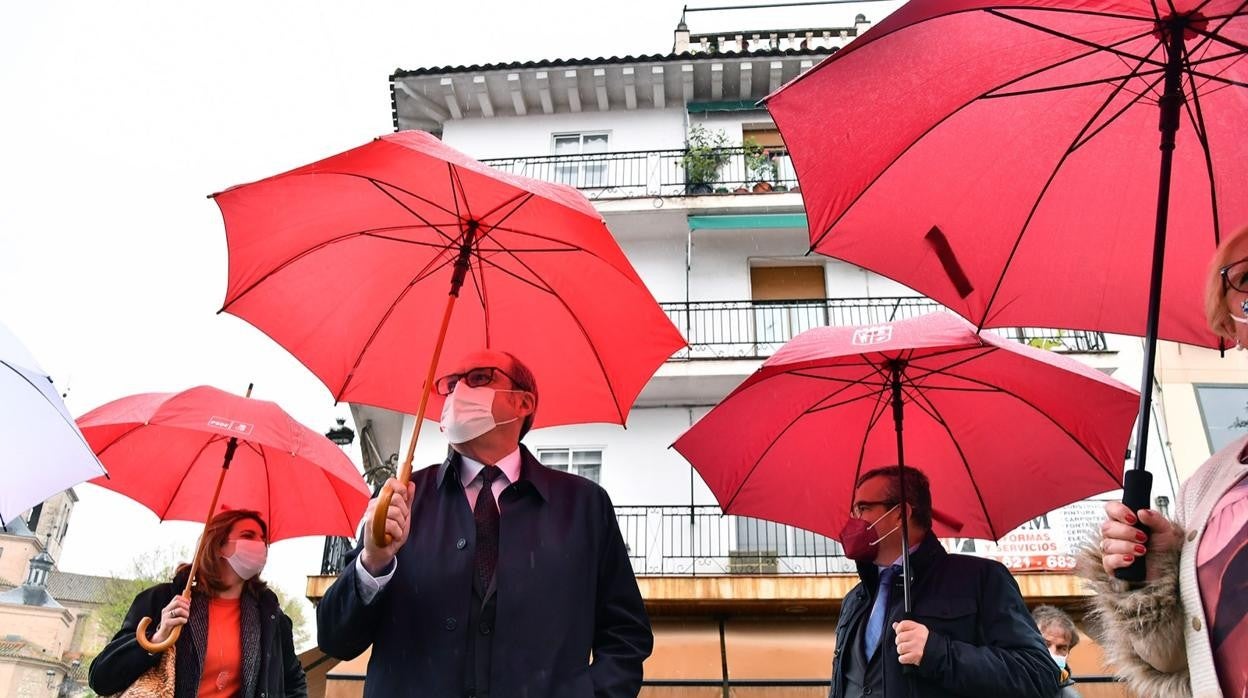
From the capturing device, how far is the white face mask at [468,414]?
118 inches

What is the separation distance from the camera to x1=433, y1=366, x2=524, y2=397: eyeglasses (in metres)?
3.15

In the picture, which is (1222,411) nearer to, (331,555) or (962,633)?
(962,633)

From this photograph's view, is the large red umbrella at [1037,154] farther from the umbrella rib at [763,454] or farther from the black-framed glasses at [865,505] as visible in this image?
the umbrella rib at [763,454]

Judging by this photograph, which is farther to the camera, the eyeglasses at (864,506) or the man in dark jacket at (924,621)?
the eyeglasses at (864,506)

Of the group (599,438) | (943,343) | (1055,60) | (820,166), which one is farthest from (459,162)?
(599,438)

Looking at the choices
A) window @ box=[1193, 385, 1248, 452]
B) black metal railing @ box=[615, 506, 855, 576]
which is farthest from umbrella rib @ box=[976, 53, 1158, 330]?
window @ box=[1193, 385, 1248, 452]

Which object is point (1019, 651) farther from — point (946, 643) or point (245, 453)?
point (245, 453)

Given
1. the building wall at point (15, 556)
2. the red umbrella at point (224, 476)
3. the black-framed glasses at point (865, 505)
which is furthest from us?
the building wall at point (15, 556)

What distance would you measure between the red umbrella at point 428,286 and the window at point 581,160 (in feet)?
41.4

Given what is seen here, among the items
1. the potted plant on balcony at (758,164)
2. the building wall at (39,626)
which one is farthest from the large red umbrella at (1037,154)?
the building wall at (39,626)

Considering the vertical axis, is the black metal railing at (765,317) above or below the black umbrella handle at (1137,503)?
above

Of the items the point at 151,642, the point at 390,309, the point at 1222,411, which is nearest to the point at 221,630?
the point at 151,642

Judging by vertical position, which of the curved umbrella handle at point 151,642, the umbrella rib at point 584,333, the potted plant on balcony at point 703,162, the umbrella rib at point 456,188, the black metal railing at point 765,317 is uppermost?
the potted plant on balcony at point 703,162

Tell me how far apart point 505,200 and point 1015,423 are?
2758mm
